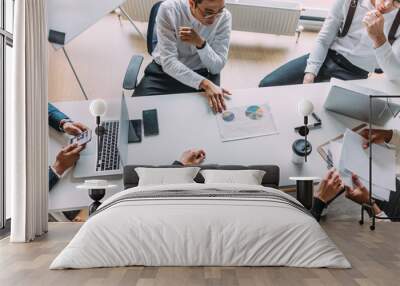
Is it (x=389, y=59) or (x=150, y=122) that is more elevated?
(x=389, y=59)

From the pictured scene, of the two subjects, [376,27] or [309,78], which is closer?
[376,27]

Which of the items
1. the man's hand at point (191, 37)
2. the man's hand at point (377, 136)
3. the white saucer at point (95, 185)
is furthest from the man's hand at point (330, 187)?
the white saucer at point (95, 185)

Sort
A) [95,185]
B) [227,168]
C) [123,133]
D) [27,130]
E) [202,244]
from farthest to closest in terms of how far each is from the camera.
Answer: [123,133]
[227,168]
[95,185]
[27,130]
[202,244]

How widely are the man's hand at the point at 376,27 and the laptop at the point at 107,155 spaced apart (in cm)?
316

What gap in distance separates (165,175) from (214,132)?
89cm

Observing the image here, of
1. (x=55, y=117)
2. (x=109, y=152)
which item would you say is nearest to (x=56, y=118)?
(x=55, y=117)

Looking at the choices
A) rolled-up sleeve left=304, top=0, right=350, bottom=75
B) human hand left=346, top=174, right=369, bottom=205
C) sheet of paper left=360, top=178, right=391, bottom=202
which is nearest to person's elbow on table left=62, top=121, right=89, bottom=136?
rolled-up sleeve left=304, top=0, right=350, bottom=75

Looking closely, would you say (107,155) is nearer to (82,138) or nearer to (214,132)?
(82,138)

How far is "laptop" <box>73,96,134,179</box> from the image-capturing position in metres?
6.13

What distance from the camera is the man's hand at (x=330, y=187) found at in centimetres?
606

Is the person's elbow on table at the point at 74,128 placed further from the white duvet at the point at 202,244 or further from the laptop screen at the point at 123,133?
the white duvet at the point at 202,244

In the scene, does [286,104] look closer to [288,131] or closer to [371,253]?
[288,131]

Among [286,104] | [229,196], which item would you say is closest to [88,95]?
[286,104]

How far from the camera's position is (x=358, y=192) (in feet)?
19.9
